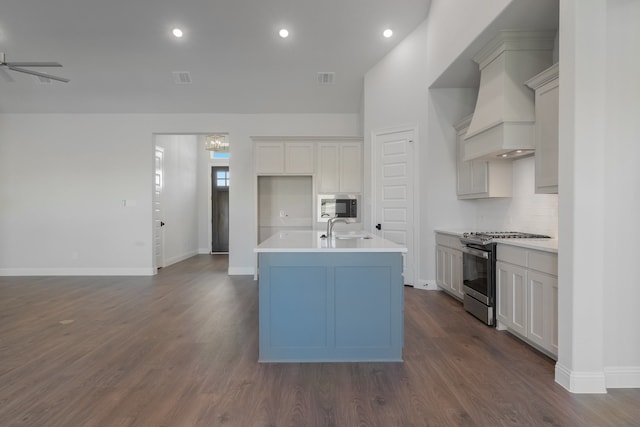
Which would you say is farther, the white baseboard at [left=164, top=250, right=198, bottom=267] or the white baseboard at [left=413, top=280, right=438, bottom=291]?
the white baseboard at [left=164, top=250, right=198, bottom=267]

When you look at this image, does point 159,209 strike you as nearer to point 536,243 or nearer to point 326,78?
point 326,78

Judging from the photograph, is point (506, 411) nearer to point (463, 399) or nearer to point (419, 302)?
point (463, 399)

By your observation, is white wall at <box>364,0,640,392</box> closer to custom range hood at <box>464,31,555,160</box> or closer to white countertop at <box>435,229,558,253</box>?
white countertop at <box>435,229,558,253</box>

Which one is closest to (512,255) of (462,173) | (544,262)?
(544,262)

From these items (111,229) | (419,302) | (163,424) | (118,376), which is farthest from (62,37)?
(419,302)

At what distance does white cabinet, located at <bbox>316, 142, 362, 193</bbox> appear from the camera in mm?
6129

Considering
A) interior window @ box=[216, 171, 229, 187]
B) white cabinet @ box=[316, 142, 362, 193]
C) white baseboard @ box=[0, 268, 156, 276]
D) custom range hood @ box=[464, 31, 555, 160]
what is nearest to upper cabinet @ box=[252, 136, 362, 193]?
white cabinet @ box=[316, 142, 362, 193]

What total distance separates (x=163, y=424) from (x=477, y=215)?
4.52 m

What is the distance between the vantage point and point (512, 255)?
3.15m

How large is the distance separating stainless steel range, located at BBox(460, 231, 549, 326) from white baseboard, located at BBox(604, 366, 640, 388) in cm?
118

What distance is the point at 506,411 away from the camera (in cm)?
203

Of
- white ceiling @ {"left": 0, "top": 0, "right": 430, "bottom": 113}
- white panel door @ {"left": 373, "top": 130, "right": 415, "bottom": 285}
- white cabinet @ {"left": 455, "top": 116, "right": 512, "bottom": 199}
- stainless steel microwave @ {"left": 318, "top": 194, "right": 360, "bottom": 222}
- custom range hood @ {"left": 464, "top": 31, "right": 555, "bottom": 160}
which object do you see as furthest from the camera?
stainless steel microwave @ {"left": 318, "top": 194, "right": 360, "bottom": 222}

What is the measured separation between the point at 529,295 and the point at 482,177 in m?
1.81

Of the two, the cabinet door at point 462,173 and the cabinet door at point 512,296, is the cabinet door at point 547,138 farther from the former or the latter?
the cabinet door at point 462,173
